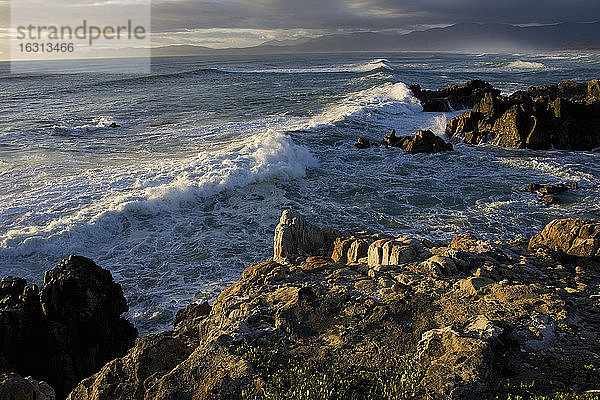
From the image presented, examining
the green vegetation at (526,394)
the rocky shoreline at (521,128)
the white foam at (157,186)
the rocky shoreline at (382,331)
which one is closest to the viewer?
the green vegetation at (526,394)

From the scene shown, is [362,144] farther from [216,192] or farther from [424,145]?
[216,192]

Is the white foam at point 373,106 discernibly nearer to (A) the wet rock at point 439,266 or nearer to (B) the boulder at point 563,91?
(B) the boulder at point 563,91

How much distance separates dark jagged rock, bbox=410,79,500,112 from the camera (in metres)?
38.5

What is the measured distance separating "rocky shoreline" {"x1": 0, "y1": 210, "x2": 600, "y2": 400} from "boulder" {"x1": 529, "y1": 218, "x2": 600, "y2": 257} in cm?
3

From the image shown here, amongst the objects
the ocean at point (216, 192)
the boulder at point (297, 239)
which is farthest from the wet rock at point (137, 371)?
the boulder at point (297, 239)

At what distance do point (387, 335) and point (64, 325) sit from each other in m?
6.40

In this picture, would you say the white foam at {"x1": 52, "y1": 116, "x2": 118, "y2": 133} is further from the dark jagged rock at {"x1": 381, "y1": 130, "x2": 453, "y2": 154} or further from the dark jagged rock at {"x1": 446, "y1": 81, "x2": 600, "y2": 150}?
the dark jagged rock at {"x1": 446, "y1": 81, "x2": 600, "y2": 150}

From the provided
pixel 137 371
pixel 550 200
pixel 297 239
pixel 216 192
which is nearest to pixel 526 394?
pixel 137 371

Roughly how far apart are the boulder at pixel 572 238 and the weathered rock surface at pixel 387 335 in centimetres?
10

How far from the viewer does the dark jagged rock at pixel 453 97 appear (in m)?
38.5

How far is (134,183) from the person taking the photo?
1759 centimetres

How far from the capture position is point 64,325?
8.16 metres

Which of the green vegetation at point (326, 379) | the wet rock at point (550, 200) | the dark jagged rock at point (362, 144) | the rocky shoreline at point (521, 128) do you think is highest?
the rocky shoreline at point (521, 128)

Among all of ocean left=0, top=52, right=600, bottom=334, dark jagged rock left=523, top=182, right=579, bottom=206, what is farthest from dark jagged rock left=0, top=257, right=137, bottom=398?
dark jagged rock left=523, top=182, right=579, bottom=206
